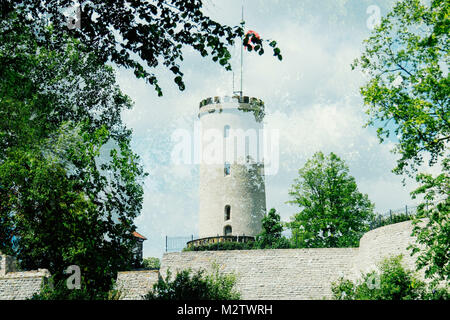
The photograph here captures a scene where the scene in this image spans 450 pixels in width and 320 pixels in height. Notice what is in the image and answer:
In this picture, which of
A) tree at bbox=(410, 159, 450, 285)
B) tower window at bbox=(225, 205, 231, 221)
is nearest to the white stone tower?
tower window at bbox=(225, 205, 231, 221)

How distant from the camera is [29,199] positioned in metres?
17.6

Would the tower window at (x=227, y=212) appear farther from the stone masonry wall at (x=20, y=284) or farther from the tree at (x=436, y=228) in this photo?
the tree at (x=436, y=228)

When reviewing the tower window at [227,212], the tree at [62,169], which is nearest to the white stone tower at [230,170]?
the tower window at [227,212]

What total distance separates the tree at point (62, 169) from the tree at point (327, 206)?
14.1 m

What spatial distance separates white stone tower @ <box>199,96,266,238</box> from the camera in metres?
40.5

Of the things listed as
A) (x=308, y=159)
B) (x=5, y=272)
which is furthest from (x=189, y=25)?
(x=308, y=159)

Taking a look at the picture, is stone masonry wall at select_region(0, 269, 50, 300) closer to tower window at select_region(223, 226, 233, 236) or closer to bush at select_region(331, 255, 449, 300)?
bush at select_region(331, 255, 449, 300)

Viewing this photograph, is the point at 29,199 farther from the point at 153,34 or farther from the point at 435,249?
the point at 435,249

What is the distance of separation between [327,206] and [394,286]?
17664 mm

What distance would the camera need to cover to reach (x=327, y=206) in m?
34.4

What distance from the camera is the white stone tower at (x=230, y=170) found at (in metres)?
40.5

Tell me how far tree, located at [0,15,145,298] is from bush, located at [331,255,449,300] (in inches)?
337

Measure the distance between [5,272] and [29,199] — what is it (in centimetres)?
336


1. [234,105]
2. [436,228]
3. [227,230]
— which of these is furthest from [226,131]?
[436,228]
